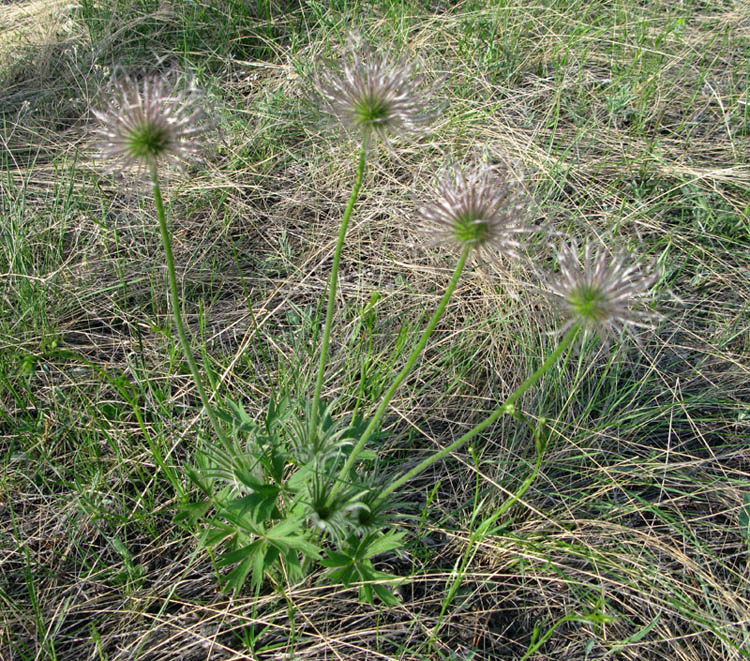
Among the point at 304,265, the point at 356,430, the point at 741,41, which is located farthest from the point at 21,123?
the point at 741,41

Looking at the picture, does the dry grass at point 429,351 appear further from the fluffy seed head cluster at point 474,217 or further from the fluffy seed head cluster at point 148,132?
the fluffy seed head cluster at point 474,217

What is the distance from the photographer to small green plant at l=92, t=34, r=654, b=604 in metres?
1.55

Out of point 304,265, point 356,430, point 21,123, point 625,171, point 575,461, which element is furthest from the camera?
point 21,123

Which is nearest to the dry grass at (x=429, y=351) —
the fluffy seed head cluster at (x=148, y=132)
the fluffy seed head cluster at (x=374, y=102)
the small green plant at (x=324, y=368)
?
the small green plant at (x=324, y=368)

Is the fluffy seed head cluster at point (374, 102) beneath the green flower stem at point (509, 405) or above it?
above

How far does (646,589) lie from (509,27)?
3230 mm

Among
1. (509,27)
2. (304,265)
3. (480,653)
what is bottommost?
(480,653)

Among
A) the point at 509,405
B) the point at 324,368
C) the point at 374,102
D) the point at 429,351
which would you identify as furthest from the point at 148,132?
the point at 429,351

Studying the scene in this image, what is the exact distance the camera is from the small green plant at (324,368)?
1550 mm

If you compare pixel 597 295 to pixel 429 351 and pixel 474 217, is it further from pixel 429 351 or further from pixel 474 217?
pixel 429 351

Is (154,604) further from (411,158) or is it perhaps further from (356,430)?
(411,158)

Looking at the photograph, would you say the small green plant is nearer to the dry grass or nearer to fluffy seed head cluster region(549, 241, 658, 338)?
fluffy seed head cluster region(549, 241, 658, 338)

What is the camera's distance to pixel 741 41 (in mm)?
4027

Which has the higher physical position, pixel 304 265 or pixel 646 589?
pixel 304 265
